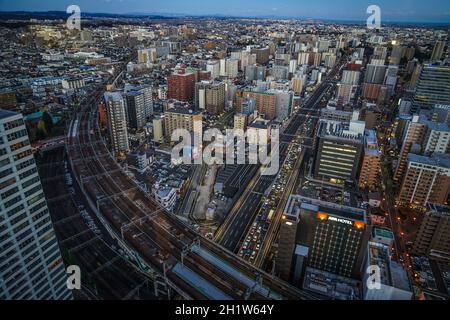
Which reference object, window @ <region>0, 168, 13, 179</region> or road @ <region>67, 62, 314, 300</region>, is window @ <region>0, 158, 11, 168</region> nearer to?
window @ <region>0, 168, 13, 179</region>

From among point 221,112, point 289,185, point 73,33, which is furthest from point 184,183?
point 73,33

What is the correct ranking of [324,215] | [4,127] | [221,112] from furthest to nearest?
[221,112]
[324,215]
[4,127]

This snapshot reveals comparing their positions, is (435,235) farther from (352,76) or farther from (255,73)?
(255,73)

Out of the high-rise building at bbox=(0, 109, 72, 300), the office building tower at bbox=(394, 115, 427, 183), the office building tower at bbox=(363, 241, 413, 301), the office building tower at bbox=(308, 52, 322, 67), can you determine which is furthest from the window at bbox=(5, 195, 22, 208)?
the office building tower at bbox=(308, 52, 322, 67)

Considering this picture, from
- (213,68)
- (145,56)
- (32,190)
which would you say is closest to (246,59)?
(213,68)
